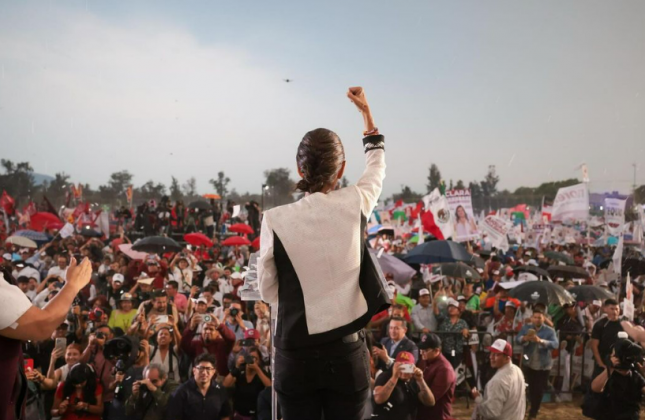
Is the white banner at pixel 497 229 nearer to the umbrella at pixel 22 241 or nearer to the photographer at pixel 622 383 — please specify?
the photographer at pixel 622 383

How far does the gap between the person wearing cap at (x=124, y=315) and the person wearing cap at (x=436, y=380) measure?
3919 millimetres

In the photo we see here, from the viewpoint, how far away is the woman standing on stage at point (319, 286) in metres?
1.85

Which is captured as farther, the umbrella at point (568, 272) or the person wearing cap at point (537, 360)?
the umbrella at point (568, 272)

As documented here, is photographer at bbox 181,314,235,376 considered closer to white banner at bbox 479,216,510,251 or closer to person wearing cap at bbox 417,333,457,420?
person wearing cap at bbox 417,333,457,420

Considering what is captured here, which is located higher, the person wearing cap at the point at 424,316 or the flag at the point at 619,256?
the flag at the point at 619,256

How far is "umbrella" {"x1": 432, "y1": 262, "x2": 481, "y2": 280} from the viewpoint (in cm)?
962

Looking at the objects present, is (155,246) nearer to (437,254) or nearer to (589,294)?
(437,254)

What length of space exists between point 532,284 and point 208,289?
4870mm

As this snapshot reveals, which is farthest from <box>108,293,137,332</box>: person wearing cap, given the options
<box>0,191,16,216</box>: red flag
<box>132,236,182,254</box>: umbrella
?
<box>0,191,16,216</box>: red flag

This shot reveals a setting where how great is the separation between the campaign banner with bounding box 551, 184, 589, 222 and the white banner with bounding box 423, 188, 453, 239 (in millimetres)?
2794

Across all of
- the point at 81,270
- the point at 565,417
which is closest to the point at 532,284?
the point at 565,417

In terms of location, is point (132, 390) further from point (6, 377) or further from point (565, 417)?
point (565, 417)

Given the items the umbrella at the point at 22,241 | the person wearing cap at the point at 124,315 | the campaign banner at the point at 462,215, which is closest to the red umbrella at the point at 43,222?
the umbrella at the point at 22,241

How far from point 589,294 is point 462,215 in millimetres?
4472
